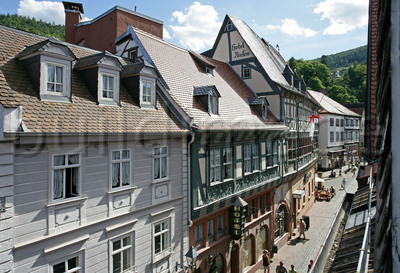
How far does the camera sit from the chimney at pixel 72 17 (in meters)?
15.9

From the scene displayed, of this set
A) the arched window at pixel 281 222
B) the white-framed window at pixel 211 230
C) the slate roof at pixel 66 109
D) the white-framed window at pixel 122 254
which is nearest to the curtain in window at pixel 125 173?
the slate roof at pixel 66 109

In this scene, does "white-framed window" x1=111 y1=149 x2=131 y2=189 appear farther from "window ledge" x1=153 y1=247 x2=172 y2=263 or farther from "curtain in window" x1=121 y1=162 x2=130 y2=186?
"window ledge" x1=153 y1=247 x2=172 y2=263

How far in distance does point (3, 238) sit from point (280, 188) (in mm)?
17642


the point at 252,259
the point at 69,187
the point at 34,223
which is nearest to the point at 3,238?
the point at 34,223

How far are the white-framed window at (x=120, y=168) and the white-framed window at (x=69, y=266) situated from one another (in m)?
2.20

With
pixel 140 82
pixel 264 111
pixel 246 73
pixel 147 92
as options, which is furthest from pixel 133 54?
pixel 246 73

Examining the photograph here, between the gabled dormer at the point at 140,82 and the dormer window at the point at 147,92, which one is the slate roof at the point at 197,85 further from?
the gabled dormer at the point at 140,82

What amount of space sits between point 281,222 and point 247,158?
8.63m

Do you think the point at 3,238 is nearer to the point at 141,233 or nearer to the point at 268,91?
the point at 141,233

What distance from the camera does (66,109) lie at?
8180 millimetres

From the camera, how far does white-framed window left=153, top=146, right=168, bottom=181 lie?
34.7ft

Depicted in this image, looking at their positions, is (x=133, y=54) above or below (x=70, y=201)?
above

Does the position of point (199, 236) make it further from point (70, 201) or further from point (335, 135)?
point (335, 135)

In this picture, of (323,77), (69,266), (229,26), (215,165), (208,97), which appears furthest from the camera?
(323,77)
